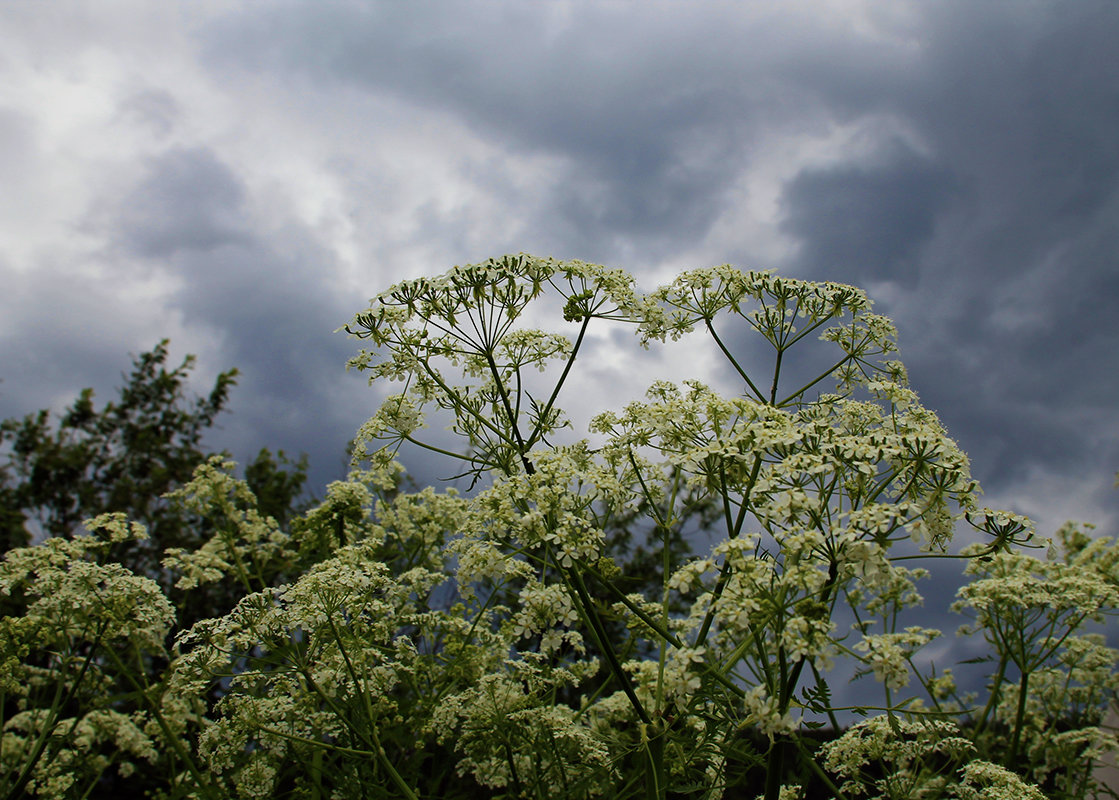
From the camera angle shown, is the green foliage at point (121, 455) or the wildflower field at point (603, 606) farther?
the green foliage at point (121, 455)

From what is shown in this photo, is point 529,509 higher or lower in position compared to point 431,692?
higher

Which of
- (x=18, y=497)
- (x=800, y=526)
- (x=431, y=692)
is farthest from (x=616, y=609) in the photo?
(x=18, y=497)

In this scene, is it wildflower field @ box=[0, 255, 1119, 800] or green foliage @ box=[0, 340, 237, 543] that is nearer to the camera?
wildflower field @ box=[0, 255, 1119, 800]

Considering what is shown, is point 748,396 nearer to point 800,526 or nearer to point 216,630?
point 800,526

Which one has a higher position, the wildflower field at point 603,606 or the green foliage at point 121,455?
the green foliage at point 121,455

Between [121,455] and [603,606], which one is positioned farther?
[121,455]

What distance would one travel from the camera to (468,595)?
4172mm

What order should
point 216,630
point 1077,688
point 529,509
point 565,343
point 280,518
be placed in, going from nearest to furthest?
point 529,509, point 216,630, point 565,343, point 1077,688, point 280,518

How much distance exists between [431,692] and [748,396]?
3522mm

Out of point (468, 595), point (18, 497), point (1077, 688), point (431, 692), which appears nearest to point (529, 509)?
point (468, 595)

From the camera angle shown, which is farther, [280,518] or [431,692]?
[280,518]

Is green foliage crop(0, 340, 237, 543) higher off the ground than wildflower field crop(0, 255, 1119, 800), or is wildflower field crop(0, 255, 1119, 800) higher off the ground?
green foliage crop(0, 340, 237, 543)

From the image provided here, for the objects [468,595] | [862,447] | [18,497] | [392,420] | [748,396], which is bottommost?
[468,595]

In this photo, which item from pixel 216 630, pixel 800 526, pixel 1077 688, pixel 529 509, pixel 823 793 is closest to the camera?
pixel 800 526
